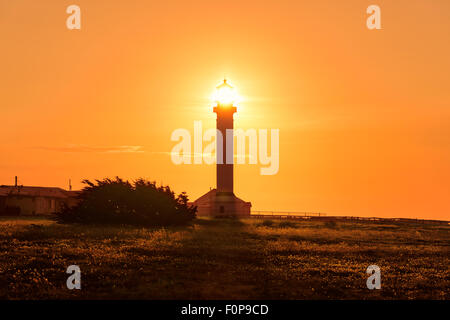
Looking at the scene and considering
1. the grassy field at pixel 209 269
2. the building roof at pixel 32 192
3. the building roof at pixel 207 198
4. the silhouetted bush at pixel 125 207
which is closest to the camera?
the grassy field at pixel 209 269

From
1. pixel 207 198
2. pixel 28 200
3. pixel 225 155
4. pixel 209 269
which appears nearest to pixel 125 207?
pixel 225 155

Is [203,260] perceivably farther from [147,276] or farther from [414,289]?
[414,289]

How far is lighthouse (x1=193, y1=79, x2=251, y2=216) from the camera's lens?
62.5 m

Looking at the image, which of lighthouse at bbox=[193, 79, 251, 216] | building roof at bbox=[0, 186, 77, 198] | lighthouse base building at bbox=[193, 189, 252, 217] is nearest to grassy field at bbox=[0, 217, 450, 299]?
lighthouse at bbox=[193, 79, 251, 216]

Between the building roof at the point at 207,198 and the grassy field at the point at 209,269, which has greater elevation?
the building roof at the point at 207,198

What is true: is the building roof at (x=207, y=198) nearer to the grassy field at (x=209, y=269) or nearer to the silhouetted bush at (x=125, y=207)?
the silhouetted bush at (x=125, y=207)

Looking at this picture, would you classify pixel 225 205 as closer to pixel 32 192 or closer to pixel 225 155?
pixel 225 155

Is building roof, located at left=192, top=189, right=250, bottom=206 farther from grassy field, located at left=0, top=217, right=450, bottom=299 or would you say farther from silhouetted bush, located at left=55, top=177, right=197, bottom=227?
grassy field, located at left=0, top=217, right=450, bottom=299

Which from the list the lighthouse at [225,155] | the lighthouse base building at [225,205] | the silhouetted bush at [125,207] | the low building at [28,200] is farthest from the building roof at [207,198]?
the silhouetted bush at [125,207]

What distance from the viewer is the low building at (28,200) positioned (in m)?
71.9

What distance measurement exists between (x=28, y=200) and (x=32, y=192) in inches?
106

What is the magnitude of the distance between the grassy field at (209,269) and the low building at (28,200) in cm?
4588

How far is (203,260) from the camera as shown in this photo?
68.7ft
